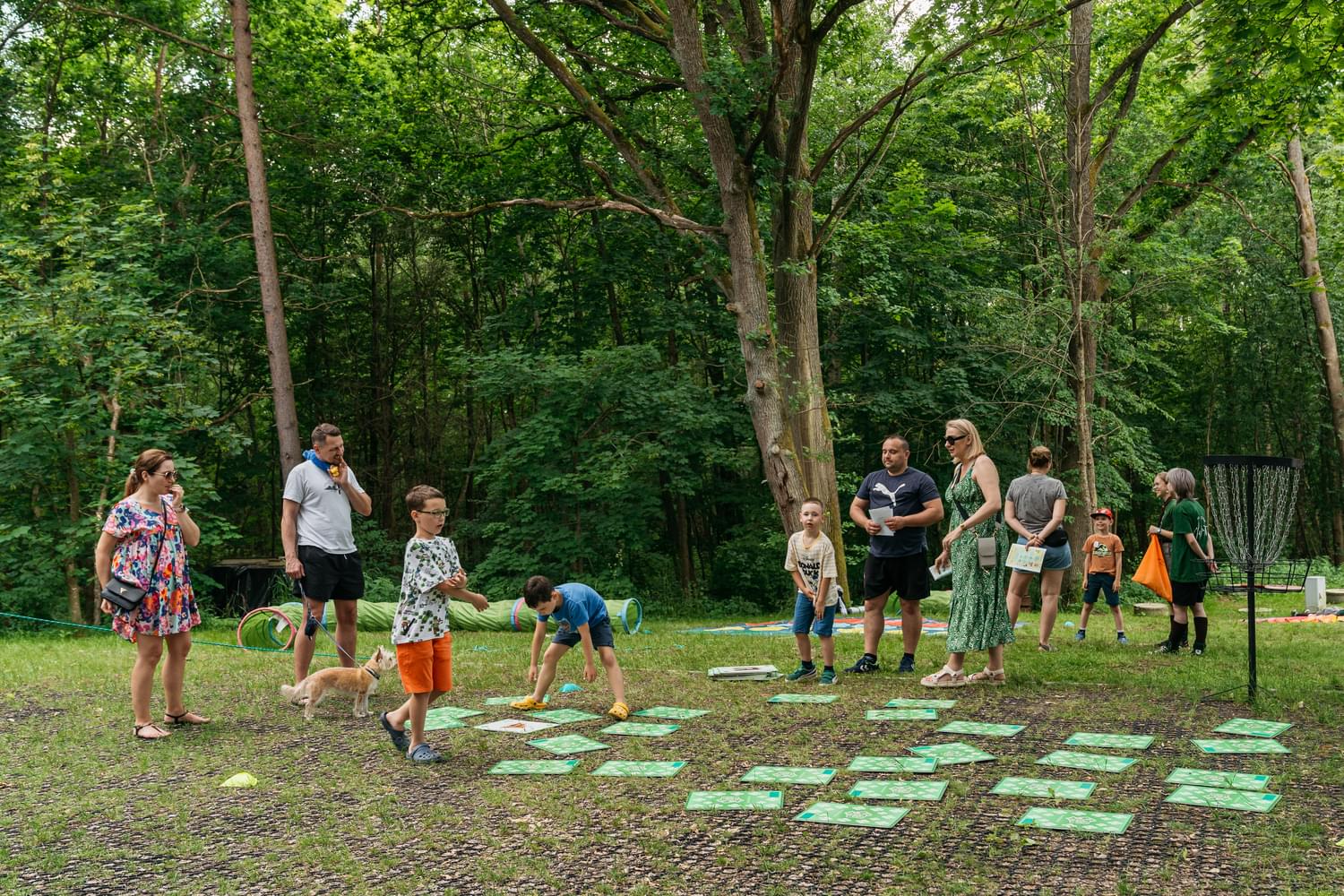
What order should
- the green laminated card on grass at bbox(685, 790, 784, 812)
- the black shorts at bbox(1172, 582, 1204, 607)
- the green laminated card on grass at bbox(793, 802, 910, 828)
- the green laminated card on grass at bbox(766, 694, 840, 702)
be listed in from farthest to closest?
the black shorts at bbox(1172, 582, 1204, 607)
the green laminated card on grass at bbox(766, 694, 840, 702)
the green laminated card on grass at bbox(685, 790, 784, 812)
the green laminated card on grass at bbox(793, 802, 910, 828)

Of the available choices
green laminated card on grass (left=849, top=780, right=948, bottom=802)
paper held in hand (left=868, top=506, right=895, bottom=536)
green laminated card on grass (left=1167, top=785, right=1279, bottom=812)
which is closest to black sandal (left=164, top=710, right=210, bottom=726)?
green laminated card on grass (left=849, top=780, right=948, bottom=802)

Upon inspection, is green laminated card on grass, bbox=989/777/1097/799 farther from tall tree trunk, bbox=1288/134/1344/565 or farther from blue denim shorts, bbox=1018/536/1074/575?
tall tree trunk, bbox=1288/134/1344/565

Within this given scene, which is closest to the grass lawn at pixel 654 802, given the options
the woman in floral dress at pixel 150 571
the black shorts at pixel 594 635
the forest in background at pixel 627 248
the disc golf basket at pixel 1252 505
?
the woman in floral dress at pixel 150 571

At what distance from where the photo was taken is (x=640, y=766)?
17.2 ft

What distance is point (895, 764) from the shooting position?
5.17 metres

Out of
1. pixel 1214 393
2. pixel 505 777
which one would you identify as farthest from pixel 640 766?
pixel 1214 393

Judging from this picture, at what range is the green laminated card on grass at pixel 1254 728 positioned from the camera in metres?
5.71

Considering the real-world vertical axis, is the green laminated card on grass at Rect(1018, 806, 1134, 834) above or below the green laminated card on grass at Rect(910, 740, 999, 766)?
below

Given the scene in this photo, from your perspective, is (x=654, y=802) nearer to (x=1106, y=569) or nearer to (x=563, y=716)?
(x=563, y=716)

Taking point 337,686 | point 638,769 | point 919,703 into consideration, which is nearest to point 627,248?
point 337,686

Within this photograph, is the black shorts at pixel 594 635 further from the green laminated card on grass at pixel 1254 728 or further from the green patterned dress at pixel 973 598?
the green laminated card on grass at pixel 1254 728

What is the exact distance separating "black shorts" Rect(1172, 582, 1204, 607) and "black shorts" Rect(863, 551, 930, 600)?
238cm

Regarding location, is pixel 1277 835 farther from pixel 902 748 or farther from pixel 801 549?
pixel 801 549

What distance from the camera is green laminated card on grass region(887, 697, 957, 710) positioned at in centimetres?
660
